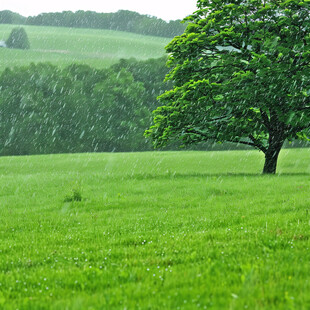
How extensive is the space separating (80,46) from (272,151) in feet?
389

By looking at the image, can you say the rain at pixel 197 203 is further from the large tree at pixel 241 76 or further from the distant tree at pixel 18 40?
the distant tree at pixel 18 40

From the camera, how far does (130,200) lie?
13430 mm

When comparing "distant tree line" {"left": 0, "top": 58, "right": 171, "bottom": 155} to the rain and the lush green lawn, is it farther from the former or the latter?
the lush green lawn

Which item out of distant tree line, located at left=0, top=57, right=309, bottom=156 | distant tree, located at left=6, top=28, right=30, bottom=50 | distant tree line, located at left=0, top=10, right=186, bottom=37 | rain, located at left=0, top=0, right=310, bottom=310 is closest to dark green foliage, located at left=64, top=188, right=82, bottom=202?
rain, located at left=0, top=0, right=310, bottom=310

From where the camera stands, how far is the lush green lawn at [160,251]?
4.43 metres

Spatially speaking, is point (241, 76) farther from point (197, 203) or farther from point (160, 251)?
point (160, 251)

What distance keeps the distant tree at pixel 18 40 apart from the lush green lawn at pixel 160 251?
4842 inches

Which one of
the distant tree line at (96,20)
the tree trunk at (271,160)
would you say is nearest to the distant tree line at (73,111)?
the tree trunk at (271,160)

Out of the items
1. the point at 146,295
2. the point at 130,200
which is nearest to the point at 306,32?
the point at 130,200

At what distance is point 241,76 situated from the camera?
57.9 feet

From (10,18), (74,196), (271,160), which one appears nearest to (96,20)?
(10,18)

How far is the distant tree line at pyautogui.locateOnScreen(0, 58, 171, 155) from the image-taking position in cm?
6769

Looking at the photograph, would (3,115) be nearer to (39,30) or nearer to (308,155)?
(308,155)

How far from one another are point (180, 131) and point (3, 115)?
5685 centimetres
